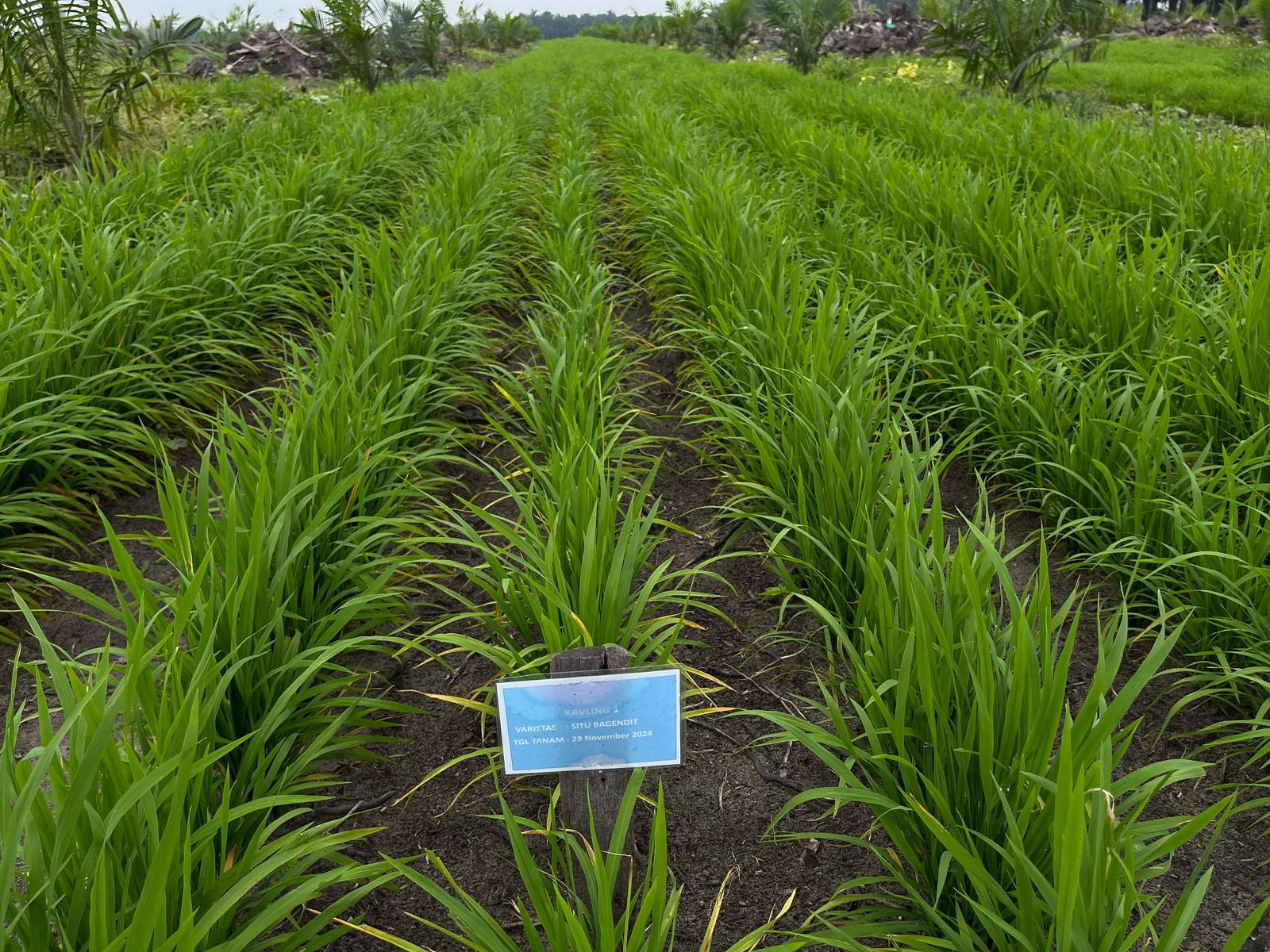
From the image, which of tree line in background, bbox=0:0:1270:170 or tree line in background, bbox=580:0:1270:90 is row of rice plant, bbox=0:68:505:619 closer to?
tree line in background, bbox=0:0:1270:170

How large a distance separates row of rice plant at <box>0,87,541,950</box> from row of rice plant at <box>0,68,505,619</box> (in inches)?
12.0

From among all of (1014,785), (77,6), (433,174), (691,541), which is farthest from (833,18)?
(1014,785)

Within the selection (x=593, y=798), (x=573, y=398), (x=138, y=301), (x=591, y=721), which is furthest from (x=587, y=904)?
(x=138, y=301)

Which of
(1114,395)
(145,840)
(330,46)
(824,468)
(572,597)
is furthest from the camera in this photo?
(330,46)

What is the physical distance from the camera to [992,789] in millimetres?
1122

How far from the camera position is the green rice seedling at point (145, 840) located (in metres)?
0.92

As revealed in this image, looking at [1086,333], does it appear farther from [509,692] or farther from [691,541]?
[509,692]

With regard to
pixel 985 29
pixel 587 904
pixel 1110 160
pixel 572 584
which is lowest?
pixel 587 904

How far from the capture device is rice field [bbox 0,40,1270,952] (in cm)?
110

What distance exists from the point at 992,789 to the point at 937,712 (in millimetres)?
155

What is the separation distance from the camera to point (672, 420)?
9.48ft

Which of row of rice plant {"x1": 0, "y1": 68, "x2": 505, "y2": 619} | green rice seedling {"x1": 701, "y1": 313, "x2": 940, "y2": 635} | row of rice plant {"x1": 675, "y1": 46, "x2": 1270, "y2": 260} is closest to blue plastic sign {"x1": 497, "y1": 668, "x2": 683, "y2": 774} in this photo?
green rice seedling {"x1": 701, "y1": 313, "x2": 940, "y2": 635}

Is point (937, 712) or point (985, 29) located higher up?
point (985, 29)

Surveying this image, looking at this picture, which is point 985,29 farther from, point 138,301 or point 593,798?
point 593,798
